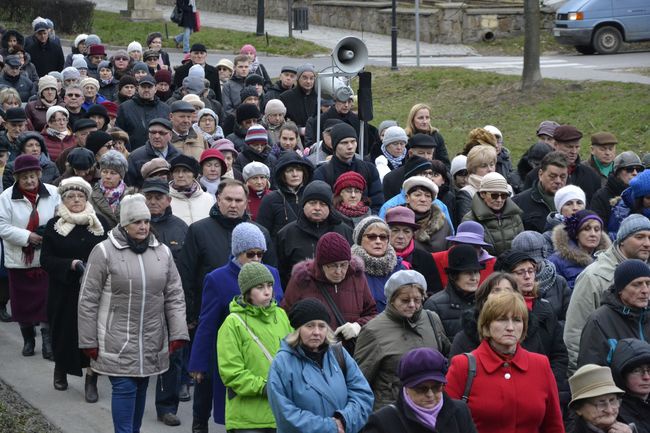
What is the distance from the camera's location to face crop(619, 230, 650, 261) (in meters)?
9.34

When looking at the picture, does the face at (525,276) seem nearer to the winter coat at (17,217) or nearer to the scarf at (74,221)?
the scarf at (74,221)

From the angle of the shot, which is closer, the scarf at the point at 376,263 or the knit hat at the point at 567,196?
the scarf at the point at 376,263

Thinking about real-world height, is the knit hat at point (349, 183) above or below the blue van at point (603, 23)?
below

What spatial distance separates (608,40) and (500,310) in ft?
78.5

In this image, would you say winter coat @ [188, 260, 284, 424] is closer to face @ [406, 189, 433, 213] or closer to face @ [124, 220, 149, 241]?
face @ [124, 220, 149, 241]

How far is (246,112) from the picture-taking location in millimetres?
15344

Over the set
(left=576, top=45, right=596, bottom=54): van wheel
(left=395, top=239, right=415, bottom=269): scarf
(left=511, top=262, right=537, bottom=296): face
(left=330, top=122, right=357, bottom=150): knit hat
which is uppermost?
(left=576, top=45, right=596, bottom=54): van wheel

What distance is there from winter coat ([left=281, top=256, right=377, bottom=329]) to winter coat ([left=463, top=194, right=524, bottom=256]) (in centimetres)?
220

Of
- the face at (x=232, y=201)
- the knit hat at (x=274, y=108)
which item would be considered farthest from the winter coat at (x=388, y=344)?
the knit hat at (x=274, y=108)

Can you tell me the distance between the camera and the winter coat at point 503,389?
297 inches

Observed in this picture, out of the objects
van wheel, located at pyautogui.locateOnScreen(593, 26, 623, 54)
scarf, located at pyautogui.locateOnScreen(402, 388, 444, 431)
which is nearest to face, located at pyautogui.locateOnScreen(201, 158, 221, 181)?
scarf, located at pyautogui.locateOnScreen(402, 388, 444, 431)

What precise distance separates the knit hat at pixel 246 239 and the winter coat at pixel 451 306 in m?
1.26

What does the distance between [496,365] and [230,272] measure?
8.46ft

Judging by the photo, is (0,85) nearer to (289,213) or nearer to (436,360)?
(289,213)
